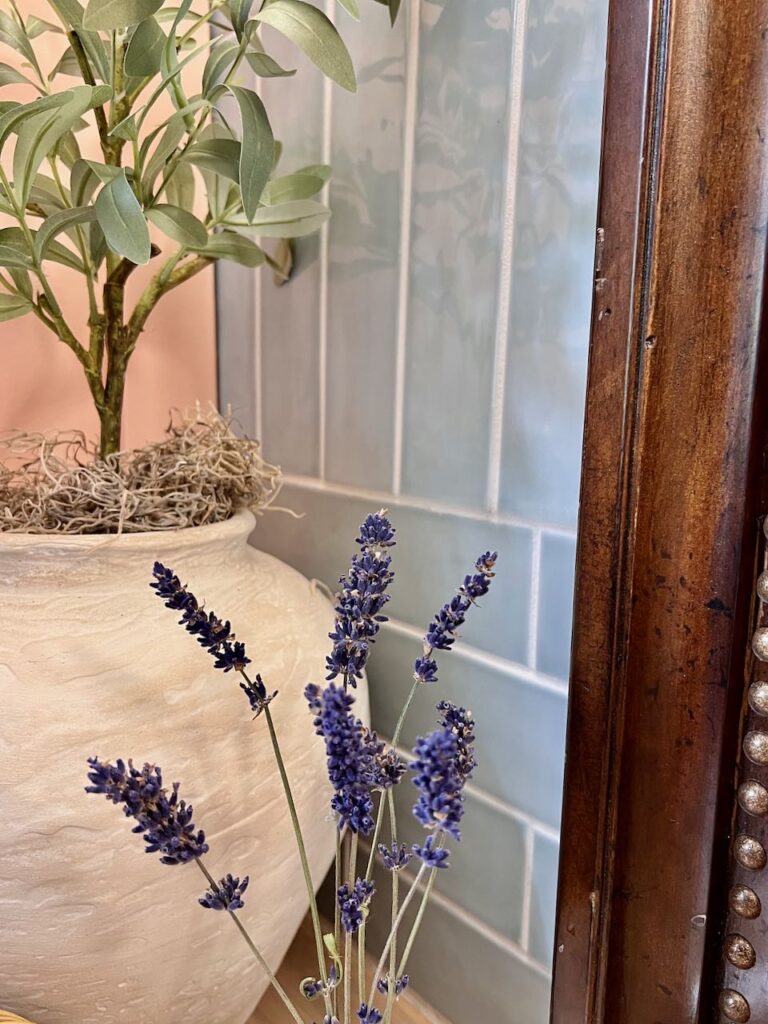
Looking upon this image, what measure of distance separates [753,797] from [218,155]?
0.54m

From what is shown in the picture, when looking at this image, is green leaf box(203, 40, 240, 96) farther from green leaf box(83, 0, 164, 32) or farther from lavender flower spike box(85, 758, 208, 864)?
lavender flower spike box(85, 758, 208, 864)

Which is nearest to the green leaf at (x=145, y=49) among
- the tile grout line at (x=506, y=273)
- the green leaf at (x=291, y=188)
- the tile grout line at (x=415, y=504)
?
the green leaf at (x=291, y=188)

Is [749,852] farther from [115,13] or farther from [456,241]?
[115,13]

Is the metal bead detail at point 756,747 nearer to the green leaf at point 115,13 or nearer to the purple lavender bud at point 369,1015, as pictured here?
the purple lavender bud at point 369,1015

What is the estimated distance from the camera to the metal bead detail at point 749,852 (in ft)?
1.46

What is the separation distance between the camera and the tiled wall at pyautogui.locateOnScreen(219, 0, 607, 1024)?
1.70 feet

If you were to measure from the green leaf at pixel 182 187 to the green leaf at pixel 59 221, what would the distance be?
0.16m

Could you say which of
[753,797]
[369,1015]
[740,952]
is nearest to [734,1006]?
[740,952]

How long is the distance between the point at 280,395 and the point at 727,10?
0.51 m

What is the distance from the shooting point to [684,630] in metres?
0.45

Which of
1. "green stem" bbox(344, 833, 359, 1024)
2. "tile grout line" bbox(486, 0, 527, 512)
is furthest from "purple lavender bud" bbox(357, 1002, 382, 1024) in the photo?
"tile grout line" bbox(486, 0, 527, 512)

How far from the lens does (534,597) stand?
0.55 m

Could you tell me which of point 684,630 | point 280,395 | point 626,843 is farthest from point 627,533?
point 280,395

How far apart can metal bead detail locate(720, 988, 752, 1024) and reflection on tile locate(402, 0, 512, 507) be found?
1.16 feet
